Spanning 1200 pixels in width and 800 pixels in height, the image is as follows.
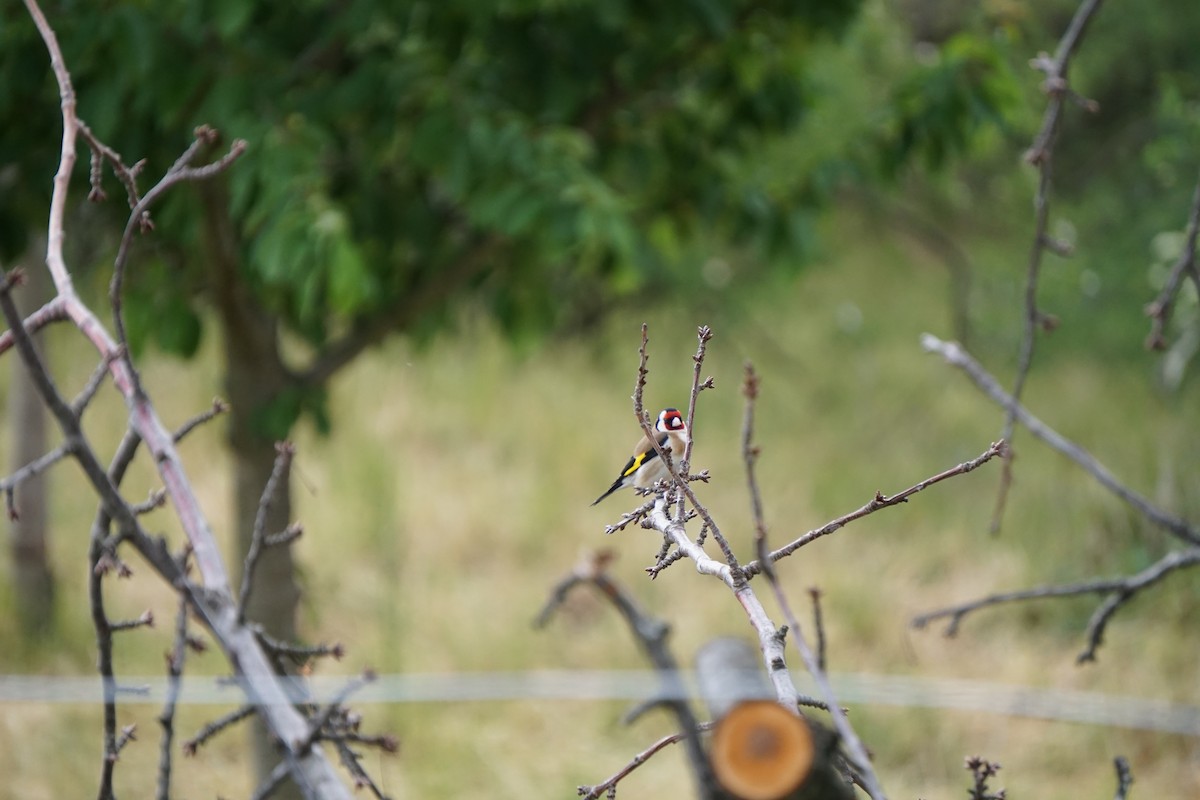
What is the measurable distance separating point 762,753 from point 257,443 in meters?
2.85

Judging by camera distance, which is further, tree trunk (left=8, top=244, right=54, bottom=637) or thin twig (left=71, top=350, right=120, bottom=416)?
tree trunk (left=8, top=244, right=54, bottom=637)

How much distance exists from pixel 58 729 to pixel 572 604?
236 centimetres

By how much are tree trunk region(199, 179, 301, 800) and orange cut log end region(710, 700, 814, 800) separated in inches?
100

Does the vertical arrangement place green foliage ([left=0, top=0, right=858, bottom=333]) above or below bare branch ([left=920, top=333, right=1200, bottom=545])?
above

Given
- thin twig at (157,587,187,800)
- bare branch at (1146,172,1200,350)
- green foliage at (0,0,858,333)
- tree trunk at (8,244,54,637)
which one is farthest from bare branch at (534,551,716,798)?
tree trunk at (8,244,54,637)

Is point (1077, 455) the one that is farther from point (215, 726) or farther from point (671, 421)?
point (215, 726)

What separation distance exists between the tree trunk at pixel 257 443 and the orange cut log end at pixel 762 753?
2.55 meters

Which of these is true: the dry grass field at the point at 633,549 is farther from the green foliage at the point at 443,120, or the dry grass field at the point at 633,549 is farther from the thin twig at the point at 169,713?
the thin twig at the point at 169,713

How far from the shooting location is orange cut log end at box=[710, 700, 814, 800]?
0.89 m

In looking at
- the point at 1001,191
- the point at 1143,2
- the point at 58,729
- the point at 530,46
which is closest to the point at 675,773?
the point at 58,729

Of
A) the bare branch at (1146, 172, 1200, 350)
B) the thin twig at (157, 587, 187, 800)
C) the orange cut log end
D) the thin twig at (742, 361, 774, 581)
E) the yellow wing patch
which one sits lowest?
the orange cut log end

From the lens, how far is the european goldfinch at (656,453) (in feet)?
4.68

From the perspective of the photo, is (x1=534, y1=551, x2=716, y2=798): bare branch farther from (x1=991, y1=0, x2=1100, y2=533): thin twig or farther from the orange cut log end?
the orange cut log end

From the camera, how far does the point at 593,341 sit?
26.2 feet
